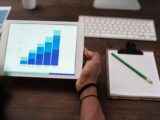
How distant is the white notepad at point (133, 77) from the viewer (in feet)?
2.68

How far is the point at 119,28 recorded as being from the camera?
3.42ft

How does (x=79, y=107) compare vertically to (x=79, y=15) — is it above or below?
below

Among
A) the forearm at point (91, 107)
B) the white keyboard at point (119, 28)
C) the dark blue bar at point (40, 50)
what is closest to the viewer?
the forearm at point (91, 107)

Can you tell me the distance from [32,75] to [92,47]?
28 cm

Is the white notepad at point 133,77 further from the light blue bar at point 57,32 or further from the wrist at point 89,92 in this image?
the light blue bar at point 57,32

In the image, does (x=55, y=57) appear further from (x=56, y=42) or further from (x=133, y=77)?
(x=133, y=77)

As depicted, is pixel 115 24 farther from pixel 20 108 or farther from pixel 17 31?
pixel 20 108

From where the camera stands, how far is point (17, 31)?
0.85 meters

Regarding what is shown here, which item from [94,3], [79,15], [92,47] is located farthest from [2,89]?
[94,3]

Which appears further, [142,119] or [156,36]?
[156,36]

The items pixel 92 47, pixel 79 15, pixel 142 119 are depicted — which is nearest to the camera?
pixel 142 119

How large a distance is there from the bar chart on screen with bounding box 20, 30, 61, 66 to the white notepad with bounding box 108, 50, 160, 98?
0.21 m

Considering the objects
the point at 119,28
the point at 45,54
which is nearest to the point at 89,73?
the point at 45,54

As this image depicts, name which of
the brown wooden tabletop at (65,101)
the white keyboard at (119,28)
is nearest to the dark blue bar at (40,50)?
the brown wooden tabletop at (65,101)
